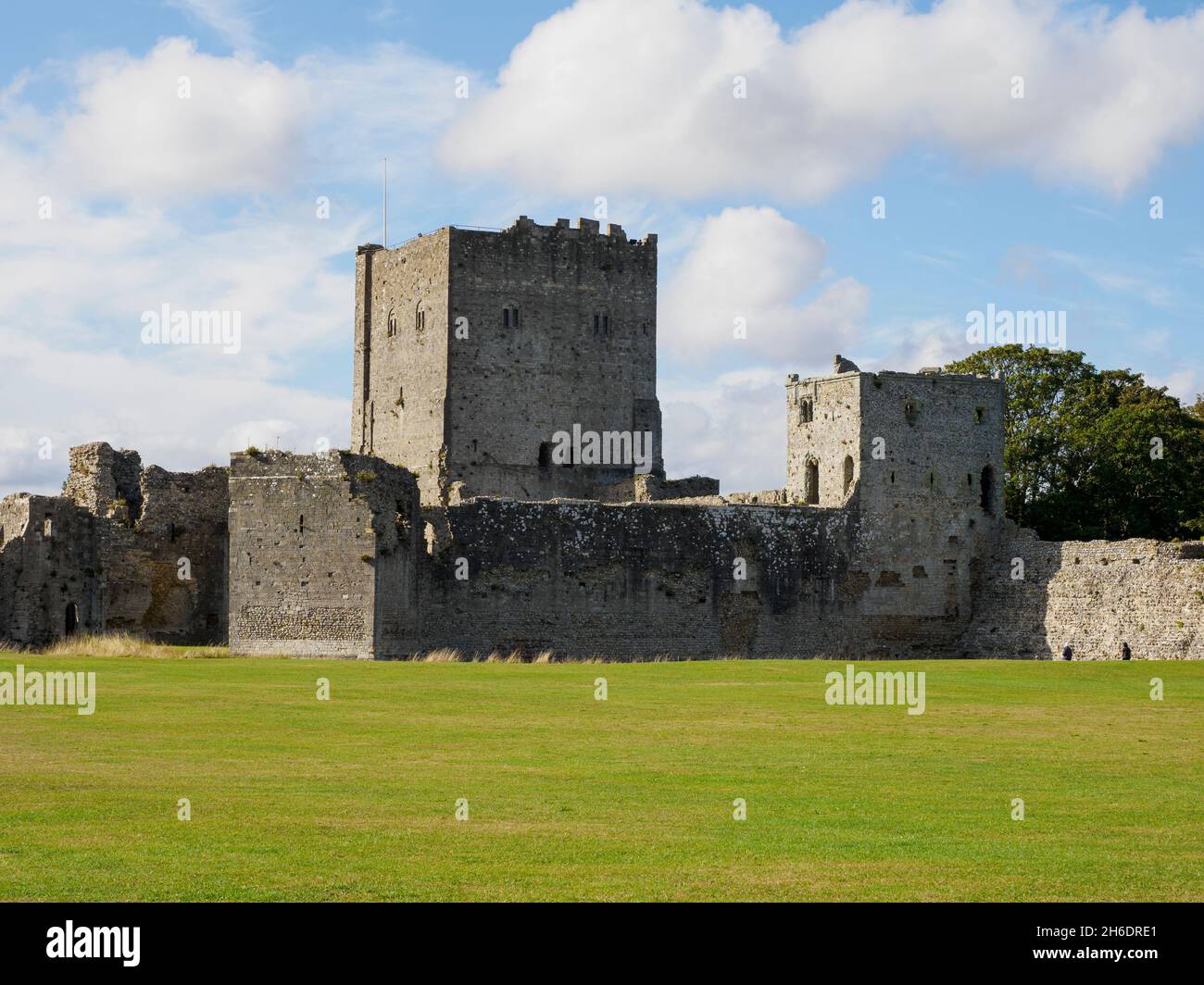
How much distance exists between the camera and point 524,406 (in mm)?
60250

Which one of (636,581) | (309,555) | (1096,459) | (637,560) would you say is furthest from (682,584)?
(1096,459)

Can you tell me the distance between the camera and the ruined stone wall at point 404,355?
59438mm

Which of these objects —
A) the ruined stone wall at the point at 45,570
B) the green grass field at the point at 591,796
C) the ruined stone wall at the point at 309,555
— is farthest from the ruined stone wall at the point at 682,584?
the green grass field at the point at 591,796

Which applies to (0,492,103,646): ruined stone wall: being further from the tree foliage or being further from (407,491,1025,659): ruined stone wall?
the tree foliage

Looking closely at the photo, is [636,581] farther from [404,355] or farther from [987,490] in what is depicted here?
[404,355]

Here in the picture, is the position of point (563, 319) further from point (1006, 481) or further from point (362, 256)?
point (1006, 481)

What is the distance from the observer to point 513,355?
60125 mm

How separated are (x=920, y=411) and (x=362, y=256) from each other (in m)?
24.9

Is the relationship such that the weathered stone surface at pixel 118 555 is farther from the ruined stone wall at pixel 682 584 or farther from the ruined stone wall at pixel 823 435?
the ruined stone wall at pixel 823 435

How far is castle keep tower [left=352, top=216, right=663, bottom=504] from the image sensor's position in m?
59.3

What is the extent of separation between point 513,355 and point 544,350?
1.08 metres

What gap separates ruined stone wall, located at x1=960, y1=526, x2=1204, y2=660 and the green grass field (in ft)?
56.1

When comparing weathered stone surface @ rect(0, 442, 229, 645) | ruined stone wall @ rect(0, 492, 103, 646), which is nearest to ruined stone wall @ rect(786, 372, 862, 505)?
weathered stone surface @ rect(0, 442, 229, 645)

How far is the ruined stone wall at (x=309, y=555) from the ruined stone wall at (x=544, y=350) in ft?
70.6
